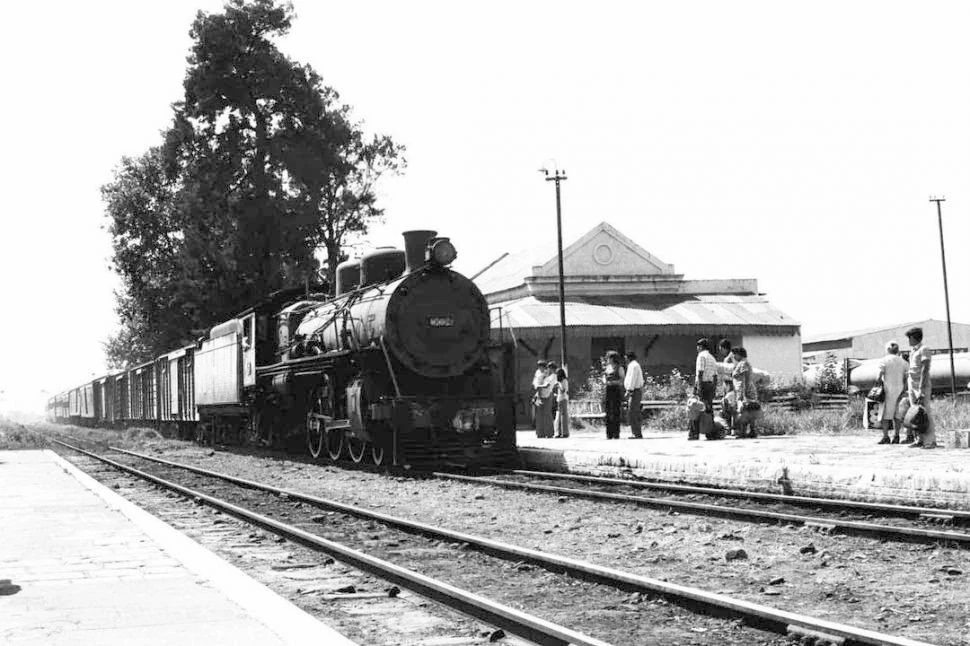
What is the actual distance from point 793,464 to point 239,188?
28893 mm

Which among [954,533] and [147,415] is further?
[147,415]

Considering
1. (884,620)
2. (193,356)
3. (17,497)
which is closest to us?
(884,620)

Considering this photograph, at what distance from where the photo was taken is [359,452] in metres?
17.6

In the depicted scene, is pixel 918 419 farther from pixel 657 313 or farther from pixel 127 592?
pixel 657 313

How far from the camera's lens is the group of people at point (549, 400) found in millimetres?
20734

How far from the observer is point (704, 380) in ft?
58.3

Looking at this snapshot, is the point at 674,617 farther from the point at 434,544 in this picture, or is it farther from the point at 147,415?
the point at 147,415

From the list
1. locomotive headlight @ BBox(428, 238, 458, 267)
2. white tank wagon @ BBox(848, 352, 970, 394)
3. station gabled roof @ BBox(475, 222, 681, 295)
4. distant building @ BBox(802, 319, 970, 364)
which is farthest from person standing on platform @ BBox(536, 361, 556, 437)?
distant building @ BBox(802, 319, 970, 364)

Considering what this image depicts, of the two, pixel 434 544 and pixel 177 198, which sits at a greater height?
pixel 177 198

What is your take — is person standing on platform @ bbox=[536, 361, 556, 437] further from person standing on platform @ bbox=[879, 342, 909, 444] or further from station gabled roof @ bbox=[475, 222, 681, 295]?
station gabled roof @ bbox=[475, 222, 681, 295]

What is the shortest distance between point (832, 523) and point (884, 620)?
10.2 feet

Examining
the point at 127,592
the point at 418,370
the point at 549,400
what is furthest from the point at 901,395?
the point at 127,592

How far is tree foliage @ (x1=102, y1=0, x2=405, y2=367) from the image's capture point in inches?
1439

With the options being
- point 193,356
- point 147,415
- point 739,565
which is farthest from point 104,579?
point 147,415
